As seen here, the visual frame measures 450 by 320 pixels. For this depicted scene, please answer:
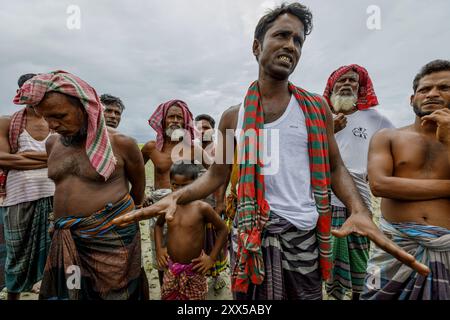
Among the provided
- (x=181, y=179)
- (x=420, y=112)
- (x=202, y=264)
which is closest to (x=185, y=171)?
(x=181, y=179)

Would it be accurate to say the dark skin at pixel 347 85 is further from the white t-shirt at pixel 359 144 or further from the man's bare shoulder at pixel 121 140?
the man's bare shoulder at pixel 121 140

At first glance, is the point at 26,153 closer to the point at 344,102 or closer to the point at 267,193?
the point at 267,193

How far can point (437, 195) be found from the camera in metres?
1.93

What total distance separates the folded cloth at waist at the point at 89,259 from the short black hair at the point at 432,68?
2776 mm

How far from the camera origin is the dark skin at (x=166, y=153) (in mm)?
3920

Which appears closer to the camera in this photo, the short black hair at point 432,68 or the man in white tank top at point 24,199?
the short black hair at point 432,68

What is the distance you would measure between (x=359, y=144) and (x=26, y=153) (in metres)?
3.79

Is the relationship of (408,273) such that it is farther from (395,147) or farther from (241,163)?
(241,163)

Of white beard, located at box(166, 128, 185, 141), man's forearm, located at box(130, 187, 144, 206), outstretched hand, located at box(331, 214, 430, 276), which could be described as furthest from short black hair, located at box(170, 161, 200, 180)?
outstretched hand, located at box(331, 214, 430, 276)

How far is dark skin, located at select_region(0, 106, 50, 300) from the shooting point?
2928 mm

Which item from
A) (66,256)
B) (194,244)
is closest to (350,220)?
(194,244)

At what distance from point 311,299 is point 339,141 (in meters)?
2.09

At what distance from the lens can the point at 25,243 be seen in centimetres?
309

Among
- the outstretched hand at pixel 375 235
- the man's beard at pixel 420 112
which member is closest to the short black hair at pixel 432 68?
the man's beard at pixel 420 112
